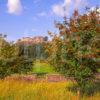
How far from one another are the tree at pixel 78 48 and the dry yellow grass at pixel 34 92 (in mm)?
1033

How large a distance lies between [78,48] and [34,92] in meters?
2.70

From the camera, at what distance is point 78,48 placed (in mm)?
17203

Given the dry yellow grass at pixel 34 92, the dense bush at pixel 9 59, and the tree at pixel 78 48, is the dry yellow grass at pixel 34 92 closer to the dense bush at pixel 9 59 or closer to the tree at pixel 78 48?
the tree at pixel 78 48

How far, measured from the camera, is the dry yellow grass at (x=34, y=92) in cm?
1628

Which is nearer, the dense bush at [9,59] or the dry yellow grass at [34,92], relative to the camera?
the dry yellow grass at [34,92]

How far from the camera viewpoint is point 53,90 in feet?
60.5

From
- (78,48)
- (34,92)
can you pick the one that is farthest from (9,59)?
Answer: (78,48)

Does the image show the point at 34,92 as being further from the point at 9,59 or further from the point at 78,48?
the point at 9,59

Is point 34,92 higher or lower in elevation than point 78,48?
lower

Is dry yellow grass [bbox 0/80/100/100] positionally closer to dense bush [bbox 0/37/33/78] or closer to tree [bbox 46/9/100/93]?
tree [bbox 46/9/100/93]

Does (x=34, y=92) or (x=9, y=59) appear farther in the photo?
(x=9, y=59)

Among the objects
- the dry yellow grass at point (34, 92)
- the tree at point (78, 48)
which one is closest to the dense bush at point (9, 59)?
the dry yellow grass at point (34, 92)

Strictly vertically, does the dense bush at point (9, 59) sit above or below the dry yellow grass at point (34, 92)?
above

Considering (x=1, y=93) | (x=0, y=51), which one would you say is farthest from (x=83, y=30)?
(x=0, y=51)
